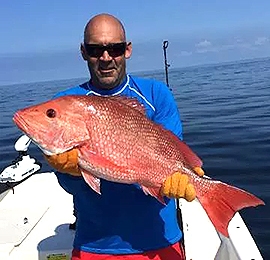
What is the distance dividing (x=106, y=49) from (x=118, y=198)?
0.96 meters

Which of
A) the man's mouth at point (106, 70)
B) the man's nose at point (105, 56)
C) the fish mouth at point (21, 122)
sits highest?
the man's nose at point (105, 56)

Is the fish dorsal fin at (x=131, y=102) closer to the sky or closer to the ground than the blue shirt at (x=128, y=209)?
closer to the sky

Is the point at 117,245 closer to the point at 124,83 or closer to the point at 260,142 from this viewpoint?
the point at 124,83

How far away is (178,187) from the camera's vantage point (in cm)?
275

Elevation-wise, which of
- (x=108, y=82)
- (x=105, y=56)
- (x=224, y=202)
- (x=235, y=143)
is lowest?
(x=235, y=143)

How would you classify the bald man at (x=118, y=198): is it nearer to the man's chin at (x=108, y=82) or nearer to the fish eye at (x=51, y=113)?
the man's chin at (x=108, y=82)

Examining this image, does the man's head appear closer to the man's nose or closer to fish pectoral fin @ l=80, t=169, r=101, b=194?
the man's nose

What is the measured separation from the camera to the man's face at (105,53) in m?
3.04

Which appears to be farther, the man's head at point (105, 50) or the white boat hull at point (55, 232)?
the white boat hull at point (55, 232)

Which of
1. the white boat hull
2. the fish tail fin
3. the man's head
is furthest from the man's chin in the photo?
the white boat hull

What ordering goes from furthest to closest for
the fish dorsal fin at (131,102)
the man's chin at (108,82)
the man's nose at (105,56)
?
the man's chin at (108,82) < the man's nose at (105,56) < the fish dorsal fin at (131,102)

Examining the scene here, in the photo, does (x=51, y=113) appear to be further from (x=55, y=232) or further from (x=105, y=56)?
(x=55, y=232)

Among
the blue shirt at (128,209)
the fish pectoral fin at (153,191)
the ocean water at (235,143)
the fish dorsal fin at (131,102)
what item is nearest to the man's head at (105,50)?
the blue shirt at (128,209)

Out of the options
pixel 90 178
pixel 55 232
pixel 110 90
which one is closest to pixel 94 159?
pixel 90 178
